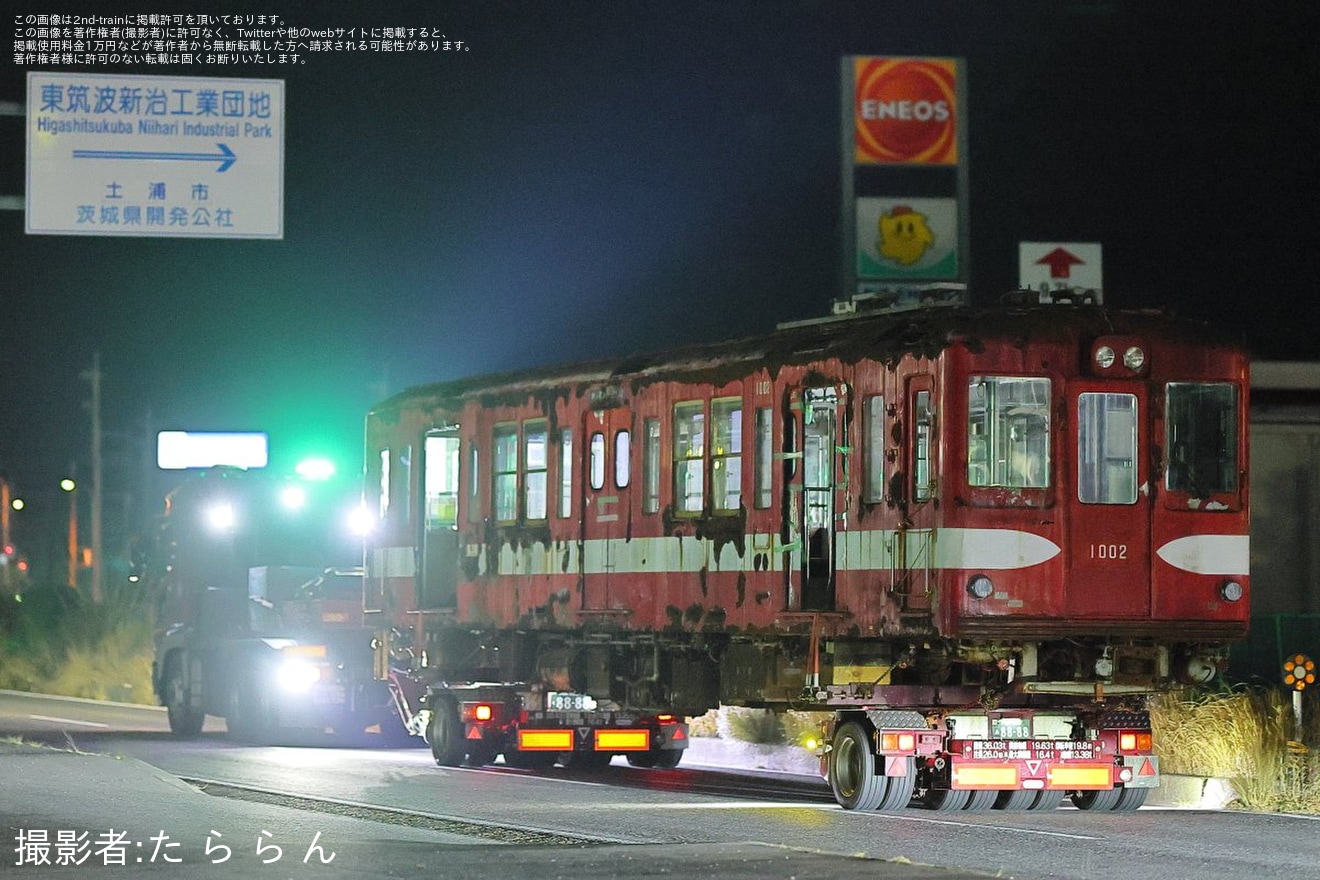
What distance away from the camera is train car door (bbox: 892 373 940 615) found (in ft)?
55.1

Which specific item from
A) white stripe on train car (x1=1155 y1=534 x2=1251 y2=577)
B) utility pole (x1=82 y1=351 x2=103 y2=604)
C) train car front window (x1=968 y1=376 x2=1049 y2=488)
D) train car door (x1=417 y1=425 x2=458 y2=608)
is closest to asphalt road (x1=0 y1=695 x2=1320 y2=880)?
white stripe on train car (x1=1155 y1=534 x2=1251 y2=577)

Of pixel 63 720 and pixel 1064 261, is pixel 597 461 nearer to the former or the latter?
pixel 1064 261

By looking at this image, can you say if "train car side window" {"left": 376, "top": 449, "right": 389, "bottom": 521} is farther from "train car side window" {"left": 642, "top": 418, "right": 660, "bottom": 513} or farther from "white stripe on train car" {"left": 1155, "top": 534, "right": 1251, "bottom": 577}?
"white stripe on train car" {"left": 1155, "top": 534, "right": 1251, "bottom": 577}

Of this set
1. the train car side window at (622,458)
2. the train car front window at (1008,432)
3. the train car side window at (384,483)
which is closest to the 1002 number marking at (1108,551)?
the train car front window at (1008,432)

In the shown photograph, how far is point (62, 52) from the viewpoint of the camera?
24.3 metres

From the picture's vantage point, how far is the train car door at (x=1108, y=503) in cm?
1688

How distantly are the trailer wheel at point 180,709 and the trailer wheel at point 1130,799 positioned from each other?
13.5m

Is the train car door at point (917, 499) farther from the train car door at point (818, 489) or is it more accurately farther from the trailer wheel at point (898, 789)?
the trailer wheel at point (898, 789)

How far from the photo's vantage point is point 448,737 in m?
22.2

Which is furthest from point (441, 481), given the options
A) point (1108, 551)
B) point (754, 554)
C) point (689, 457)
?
point (1108, 551)

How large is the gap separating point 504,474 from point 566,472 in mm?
1217

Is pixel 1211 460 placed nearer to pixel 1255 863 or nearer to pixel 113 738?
pixel 1255 863

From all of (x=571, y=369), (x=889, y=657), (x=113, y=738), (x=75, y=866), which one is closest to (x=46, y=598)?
(x=113, y=738)

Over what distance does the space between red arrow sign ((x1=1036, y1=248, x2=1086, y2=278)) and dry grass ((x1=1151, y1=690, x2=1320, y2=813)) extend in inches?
248
